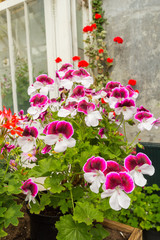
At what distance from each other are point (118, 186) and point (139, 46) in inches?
85.2

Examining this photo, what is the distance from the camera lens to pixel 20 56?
240 cm

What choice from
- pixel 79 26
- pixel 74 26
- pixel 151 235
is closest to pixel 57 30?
pixel 74 26

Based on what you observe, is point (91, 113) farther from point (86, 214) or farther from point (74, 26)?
point (74, 26)

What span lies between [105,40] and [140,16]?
48cm

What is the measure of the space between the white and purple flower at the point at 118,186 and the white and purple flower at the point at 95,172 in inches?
1.6

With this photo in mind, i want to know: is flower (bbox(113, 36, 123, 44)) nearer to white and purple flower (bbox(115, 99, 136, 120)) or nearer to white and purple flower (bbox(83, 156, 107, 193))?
white and purple flower (bbox(115, 99, 136, 120))

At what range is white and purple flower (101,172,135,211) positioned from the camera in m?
0.54

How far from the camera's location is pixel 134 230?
79cm

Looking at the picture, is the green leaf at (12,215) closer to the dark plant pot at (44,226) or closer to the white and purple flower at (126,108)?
the dark plant pot at (44,226)

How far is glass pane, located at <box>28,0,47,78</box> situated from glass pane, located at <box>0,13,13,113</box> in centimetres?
41

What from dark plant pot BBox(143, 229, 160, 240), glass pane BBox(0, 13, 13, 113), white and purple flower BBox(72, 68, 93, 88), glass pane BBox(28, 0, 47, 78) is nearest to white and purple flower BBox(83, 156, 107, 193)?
white and purple flower BBox(72, 68, 93, 88)

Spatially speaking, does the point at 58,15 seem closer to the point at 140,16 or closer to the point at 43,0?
the point at 43,0

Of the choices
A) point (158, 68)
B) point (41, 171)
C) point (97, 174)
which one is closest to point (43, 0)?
point (158, 68)

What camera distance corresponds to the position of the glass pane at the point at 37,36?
7.32 feet
